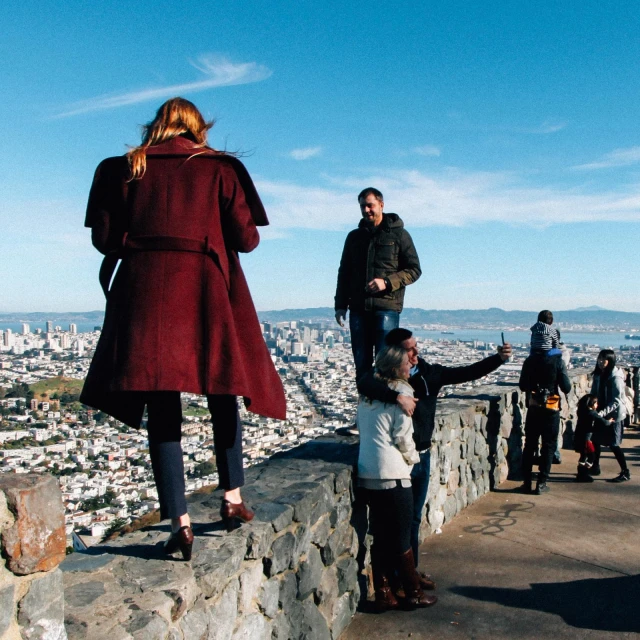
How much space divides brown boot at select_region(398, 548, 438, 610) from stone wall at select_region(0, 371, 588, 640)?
316mm

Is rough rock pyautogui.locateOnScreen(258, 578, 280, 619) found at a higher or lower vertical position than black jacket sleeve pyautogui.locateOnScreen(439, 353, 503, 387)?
lower

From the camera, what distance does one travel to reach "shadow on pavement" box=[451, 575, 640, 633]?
13.0 feet

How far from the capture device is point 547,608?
4.15 metres

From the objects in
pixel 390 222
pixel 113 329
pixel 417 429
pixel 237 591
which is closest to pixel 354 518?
pixel 417 429

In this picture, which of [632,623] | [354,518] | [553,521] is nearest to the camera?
[632,623]

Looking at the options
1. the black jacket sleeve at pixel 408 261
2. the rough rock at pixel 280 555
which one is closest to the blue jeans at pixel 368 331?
the black jacket sleeve at pixel 408 261

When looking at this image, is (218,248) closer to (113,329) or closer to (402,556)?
(113,329)

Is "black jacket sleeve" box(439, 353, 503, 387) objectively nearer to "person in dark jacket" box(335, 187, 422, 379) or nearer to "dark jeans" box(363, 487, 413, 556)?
"person in dark jacket" box(335, 187, 422, 379)

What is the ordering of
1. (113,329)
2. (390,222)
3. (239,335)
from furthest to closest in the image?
(390,222) → (239,335) → (113,329)

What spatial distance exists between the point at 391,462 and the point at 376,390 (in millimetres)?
434

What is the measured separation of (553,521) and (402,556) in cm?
263

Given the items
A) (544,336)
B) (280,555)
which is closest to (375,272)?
(280,555)

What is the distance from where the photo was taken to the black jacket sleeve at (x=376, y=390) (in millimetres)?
3809

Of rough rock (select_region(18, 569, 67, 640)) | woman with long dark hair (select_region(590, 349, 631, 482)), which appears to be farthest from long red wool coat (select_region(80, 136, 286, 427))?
woman with long dark hair (select_region(590, 349, 631, 482))
